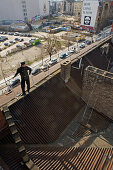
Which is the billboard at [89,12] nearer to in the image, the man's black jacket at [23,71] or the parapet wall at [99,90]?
the parapet wall at [99,90]

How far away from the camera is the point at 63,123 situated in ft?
47.0

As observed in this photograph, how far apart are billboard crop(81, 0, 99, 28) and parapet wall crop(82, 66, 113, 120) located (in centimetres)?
6872

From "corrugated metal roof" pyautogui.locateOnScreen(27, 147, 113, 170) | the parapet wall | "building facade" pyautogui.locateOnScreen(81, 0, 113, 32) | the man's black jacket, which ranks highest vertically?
"building facade" pyautogui.locateOnScreen(81, 0, 113, 32)

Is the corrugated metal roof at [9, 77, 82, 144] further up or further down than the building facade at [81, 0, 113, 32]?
further down

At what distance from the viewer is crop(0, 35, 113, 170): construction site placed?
9.24 m

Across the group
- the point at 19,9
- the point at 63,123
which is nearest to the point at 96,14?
the point at 19,9

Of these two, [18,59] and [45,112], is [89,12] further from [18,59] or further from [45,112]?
[45,112]

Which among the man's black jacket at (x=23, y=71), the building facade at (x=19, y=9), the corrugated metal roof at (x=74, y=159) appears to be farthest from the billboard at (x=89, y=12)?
the corrugated metal roof at (x=74, y=159)

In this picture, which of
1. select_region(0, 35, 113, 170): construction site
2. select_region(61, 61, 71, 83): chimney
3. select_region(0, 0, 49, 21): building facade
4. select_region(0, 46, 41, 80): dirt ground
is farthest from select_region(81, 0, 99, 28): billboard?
select_region(61, 61, 71, 83): chimney

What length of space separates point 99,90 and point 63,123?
617 centimetres

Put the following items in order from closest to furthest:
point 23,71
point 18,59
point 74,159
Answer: point 74,159, point 23,71, point 18,59

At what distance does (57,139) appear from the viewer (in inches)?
521

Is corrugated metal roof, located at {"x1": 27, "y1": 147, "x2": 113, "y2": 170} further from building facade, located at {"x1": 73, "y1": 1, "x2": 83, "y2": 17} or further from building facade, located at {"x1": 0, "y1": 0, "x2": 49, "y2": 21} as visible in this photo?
building facade, located at {"x1": 73, "y1": 1, "x2": 83, "y2": 17}

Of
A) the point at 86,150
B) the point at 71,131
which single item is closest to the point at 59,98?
the point at 71,131
